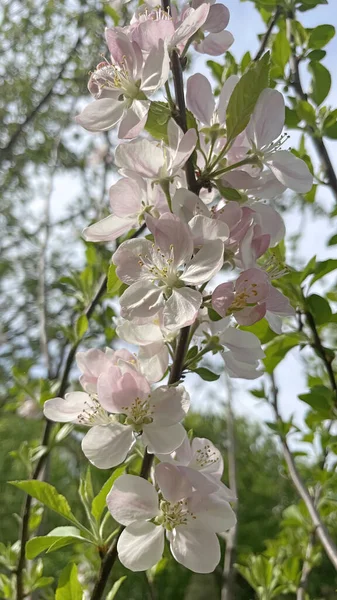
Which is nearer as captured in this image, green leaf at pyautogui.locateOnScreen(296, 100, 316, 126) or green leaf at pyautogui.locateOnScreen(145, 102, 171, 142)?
green leaf at pyautogui.locateOnScreen(145, 102, 171, 142)

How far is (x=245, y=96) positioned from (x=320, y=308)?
459mm

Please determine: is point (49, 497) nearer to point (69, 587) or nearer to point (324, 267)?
point (69, 587)

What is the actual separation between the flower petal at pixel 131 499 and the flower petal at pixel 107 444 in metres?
0.02

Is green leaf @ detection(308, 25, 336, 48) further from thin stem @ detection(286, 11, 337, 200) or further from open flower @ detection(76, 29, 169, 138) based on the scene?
open flower @ detection(76, 29, 169, 138)

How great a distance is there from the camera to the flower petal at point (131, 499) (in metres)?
0.55

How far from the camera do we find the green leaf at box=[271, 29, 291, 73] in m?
1.11

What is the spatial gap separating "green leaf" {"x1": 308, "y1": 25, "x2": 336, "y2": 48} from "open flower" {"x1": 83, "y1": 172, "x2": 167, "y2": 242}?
645 mm

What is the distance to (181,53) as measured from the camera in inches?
27.0

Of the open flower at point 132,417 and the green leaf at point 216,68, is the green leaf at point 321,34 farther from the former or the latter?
the open flower at point 132,417

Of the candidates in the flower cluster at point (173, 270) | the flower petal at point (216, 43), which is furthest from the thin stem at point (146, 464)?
the flower petal at point (216, 43)

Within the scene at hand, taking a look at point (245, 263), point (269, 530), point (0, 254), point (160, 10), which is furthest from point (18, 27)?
point (269, 530)

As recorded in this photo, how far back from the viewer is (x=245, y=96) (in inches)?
23.6

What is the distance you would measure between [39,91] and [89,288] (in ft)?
6.82

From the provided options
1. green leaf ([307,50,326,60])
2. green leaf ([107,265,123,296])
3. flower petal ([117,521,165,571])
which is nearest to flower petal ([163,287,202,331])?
green leaf ([107,265,123,296])
